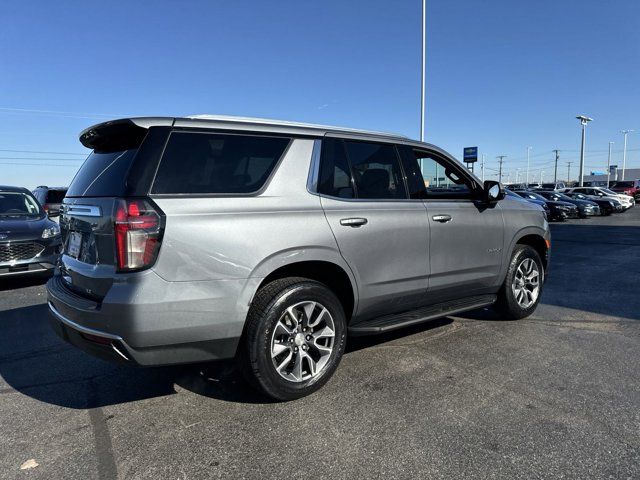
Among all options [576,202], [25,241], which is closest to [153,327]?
[25,241]

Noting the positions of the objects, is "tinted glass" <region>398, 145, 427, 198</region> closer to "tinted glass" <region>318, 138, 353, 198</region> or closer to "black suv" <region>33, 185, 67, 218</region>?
"tinted glass" <region>318, 138, 353, 198</region>

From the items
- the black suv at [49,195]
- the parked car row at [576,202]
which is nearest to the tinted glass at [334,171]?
the black suv at [49,195]

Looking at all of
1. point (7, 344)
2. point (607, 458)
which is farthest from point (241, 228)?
point (7, 344)

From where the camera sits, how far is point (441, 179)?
480cm

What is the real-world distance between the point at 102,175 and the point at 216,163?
79 cm

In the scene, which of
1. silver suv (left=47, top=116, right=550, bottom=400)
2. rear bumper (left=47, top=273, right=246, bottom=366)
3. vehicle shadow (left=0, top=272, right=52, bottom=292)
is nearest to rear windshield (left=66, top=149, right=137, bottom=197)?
silver suv (left=47, top=116, right=550, bottom=400)

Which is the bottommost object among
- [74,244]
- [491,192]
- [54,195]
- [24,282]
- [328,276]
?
[24,282]

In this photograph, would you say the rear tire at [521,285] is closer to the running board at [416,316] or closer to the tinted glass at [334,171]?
the running board at [416,316]

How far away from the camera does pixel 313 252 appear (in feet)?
10.6

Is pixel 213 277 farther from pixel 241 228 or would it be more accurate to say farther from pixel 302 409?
pixel 302 409

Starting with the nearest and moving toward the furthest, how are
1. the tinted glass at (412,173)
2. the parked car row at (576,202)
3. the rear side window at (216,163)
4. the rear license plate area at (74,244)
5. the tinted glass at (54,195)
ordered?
the rear side window at (216,163)
the rear license plate area at (74,244)
the tinted glass at (412,173)
the tinted glass at (54,195)
the parked car row at (576,202)

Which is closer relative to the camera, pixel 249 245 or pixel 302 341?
pixel 249 245

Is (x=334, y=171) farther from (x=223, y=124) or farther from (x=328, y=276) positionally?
(x=223, y=124)

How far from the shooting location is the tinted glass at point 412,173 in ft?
13.4
